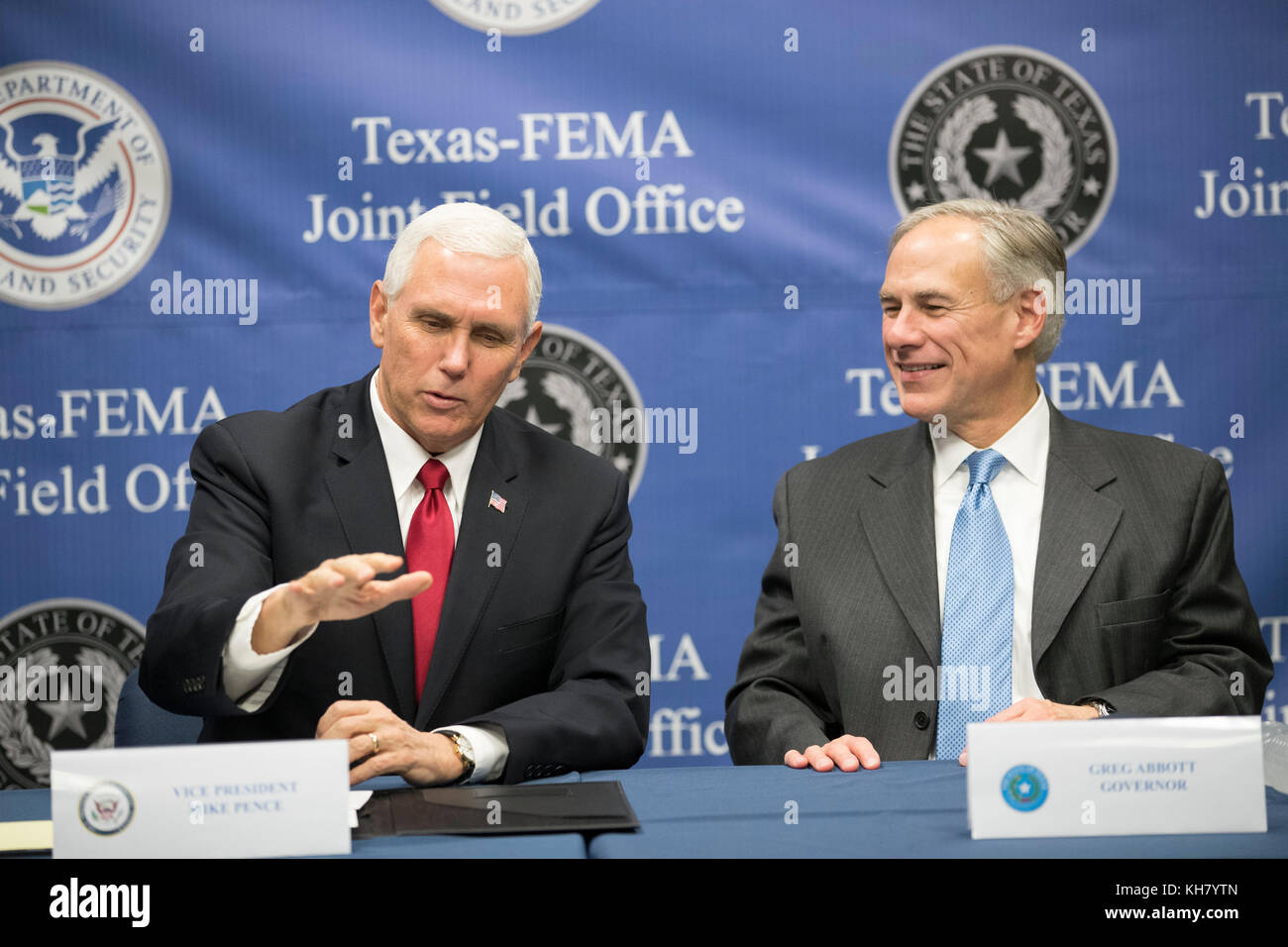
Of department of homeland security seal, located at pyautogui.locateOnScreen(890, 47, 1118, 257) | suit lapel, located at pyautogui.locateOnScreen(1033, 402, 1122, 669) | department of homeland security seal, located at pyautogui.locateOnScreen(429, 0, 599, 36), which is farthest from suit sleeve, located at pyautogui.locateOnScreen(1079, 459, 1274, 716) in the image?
department of homeland security seal, located at pyautogui.locateOnScreen(429, 0, 599, 36)

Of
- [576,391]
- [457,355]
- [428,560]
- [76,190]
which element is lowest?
[428,560]

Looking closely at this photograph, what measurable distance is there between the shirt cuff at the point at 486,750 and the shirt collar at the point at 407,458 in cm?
57

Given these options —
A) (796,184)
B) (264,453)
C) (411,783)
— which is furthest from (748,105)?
(411,783)

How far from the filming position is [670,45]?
11.1 ft

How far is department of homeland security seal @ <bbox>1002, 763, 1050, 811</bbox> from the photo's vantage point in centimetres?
153

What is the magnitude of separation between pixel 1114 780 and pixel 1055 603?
84cm

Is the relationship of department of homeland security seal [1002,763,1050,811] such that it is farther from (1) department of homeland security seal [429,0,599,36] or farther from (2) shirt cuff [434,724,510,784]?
(1) department of homeland security seal [429,0,599,36]

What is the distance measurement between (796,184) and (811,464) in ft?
3.47

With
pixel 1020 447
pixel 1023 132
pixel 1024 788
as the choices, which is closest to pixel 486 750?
pixel 1024 788

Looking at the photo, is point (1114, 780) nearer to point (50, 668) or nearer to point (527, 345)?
point (527, 345)

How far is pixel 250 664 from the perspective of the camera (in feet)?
6.26
